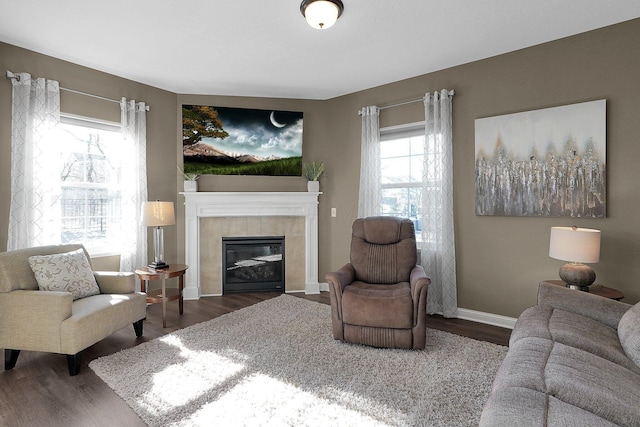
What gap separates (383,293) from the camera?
9.21 feet

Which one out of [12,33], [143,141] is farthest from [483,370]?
[12,33]

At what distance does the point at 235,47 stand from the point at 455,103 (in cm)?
236

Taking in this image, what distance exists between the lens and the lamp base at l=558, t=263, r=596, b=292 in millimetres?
2498

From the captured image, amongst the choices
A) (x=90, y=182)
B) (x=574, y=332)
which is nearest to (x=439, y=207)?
(x=574, y=332)

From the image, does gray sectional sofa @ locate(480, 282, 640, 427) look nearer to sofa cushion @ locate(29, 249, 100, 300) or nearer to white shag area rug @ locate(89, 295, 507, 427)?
white shag area rug @ locate(89, 295, 507, 427)

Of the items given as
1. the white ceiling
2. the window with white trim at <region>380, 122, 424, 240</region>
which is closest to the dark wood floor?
the window with white trim at <region>380, 122, 424, 240</region>

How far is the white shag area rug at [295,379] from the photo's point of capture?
189 cm

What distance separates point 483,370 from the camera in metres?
2.38

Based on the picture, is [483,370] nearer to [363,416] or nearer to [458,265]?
[363,416]

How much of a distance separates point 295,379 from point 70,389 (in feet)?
4.85

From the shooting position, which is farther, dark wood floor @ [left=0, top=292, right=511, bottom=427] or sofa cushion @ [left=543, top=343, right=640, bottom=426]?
dark wood floor @ [left=0, top=292, right=511, bottom=427]

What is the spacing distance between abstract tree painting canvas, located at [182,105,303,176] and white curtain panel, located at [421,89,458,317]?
5.84ft

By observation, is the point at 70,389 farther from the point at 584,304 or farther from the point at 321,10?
the point at 584,304

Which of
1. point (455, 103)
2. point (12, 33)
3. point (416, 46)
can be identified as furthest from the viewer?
point (455, 103)
